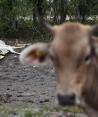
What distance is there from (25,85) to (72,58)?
27.2ft

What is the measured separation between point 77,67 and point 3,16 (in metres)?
21.1

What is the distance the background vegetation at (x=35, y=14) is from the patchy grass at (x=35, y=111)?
50.0 ft

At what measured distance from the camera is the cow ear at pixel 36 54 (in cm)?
707

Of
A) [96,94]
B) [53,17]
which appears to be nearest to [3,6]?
[53,17]

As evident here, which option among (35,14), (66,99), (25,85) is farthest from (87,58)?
(35,14)

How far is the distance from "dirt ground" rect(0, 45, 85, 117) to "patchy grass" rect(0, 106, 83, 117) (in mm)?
636

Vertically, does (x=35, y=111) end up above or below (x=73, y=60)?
below

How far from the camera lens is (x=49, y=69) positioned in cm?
1752

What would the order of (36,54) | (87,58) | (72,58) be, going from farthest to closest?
(36,54) < (87,58) < (72,58)

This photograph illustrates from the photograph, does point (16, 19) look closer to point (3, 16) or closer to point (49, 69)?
point (3, 16)

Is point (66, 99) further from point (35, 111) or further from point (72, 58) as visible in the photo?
point (35, 111)

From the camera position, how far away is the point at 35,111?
11125mm

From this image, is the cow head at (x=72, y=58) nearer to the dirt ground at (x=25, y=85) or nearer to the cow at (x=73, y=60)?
the cow at (x=73, y=60)

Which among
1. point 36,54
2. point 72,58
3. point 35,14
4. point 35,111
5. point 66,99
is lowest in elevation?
point 35,14
